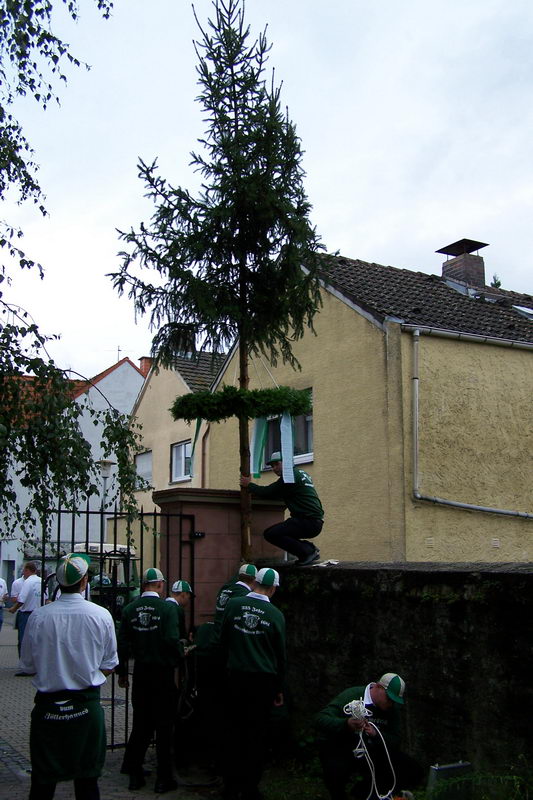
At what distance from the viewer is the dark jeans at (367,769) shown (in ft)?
19.1

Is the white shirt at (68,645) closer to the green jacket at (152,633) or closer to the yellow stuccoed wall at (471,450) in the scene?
the green jacket at (152,633)

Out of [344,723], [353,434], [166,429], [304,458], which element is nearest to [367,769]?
[344,723]

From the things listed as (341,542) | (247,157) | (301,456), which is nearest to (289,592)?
(247,157)

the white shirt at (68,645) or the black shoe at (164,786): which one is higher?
the white shirt at (68,645)

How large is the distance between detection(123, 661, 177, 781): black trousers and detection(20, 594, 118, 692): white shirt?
1.99 m

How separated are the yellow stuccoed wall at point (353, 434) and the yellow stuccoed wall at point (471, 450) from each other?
0.33 m

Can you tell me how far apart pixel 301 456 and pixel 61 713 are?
36.4 ft

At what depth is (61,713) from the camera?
5.34m

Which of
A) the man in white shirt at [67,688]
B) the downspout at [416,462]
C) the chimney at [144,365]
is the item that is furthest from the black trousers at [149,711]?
the chimney at [144,365]

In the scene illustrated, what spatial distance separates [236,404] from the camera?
8.38m

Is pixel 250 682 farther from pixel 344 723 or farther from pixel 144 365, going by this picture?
pixel 144 365

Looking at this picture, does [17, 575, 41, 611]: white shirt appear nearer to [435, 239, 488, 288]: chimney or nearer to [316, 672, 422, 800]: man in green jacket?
[316, 672, 422, 800]: man in green jacket

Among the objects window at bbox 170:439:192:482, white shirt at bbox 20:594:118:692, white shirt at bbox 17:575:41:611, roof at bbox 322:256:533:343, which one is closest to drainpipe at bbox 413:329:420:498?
roof at bbox 322:256:533:343

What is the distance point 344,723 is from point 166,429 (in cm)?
1830
